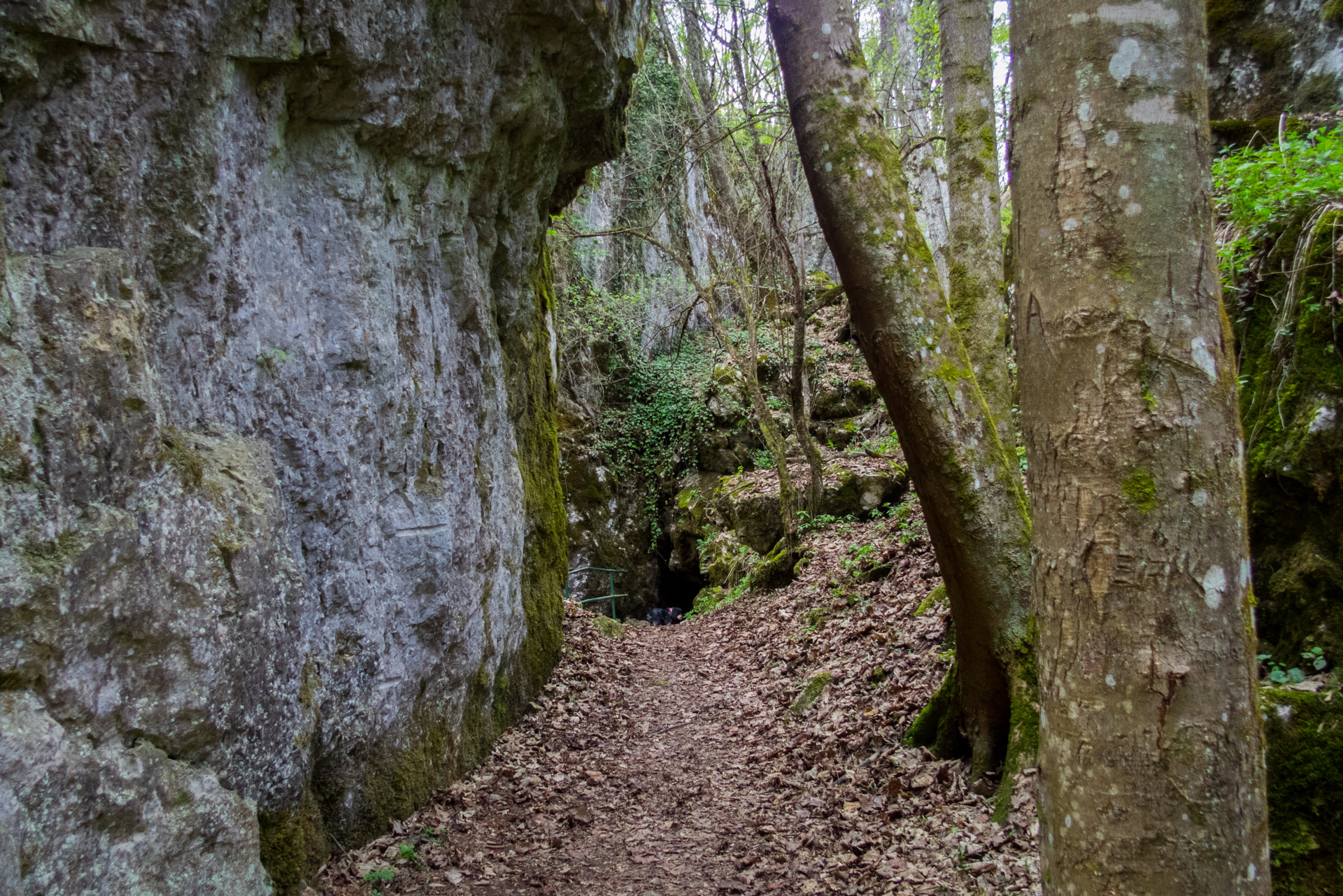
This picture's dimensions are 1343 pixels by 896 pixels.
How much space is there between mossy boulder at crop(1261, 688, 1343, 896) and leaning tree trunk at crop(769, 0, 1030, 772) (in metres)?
1.21

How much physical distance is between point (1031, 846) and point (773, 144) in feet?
24.9

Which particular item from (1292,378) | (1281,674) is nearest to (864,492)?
(1292,378)

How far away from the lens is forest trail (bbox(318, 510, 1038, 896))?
3.63 metres

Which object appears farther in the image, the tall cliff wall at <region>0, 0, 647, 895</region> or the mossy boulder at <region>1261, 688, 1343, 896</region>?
the tall cliff wall at <region>0, 0, 647, 895</region>

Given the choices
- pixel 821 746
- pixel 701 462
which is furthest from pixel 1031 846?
pixel 701 462

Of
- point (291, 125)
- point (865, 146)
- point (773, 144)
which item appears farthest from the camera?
point (773, 144)

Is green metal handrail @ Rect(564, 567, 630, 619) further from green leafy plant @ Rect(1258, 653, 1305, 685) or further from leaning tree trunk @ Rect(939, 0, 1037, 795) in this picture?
green leafy plant @ Rect(1258, 653, 1305, 685)

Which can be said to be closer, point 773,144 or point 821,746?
point 821,746

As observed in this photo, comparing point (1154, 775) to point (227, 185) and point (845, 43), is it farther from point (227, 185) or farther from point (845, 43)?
point (227, 185)

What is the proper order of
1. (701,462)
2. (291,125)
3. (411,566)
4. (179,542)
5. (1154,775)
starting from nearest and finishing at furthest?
1. (1154,775)
2. (179,542)
3. (291,125)
4. (411,566)
5. (701,462)

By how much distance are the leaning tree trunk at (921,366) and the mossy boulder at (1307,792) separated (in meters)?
1.21

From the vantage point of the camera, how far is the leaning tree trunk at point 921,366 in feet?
12.3

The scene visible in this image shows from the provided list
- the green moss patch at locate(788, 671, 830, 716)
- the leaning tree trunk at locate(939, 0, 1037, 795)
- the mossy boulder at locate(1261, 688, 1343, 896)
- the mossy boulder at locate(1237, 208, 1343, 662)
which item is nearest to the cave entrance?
the green moss patch at locate(788, 671, 830, 716)

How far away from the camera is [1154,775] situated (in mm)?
1522
